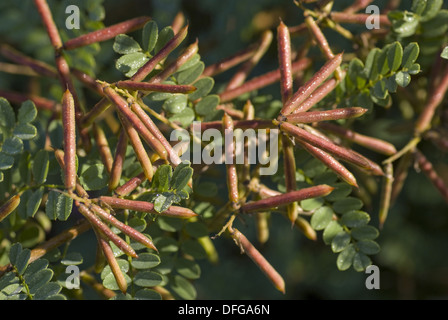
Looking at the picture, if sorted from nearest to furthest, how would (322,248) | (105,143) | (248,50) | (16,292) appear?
1. (16,292)
2. (105,143)
3. (248,50)
4. (322,248)

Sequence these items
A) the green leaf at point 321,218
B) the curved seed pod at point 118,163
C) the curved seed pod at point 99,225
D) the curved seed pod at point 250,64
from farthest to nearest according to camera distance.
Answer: the curved seed pod at point 250,64, the green leaf at point 321,218, the curved seed pod at point 118,163, the curved seed pod at point 99,225

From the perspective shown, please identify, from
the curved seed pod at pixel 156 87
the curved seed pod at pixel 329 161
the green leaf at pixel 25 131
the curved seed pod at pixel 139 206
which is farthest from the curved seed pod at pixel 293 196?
the green leaf at pixel 25 131

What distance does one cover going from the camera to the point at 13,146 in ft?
3.58

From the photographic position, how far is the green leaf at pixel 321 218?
1.14 meters

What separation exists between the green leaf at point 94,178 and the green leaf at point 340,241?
0.50 meters

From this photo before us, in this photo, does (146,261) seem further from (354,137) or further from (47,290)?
(354,137)

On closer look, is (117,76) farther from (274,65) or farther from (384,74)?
(384,74)

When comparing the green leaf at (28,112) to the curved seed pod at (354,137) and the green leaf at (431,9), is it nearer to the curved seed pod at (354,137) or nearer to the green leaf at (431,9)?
the curved seed pod at (354,137)

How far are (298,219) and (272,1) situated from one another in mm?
803

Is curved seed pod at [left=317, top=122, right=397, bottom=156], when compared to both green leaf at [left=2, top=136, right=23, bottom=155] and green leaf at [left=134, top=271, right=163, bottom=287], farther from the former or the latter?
green leaf at [left=2, top=136, right=23, bottom=155]

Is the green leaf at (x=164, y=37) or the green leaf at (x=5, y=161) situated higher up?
the green leaf at (x=164, y=37)

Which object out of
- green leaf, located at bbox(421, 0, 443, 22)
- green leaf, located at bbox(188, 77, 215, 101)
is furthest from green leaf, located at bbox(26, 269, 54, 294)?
green leaf, located at bbox(421, 0, 443, 22)

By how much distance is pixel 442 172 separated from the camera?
1.59 metres
